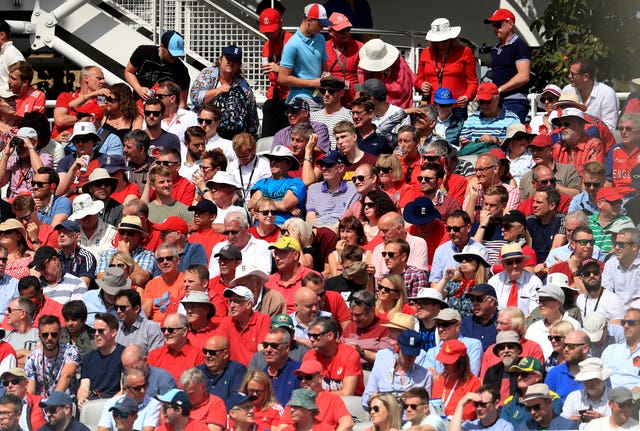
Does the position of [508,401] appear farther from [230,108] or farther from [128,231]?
[230,108]

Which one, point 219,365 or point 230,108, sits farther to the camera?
point 230,108

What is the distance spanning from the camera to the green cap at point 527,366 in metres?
13.4

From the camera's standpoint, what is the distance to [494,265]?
15.9 metres

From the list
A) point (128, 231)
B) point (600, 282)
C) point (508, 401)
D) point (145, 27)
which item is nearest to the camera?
point (508, 401)

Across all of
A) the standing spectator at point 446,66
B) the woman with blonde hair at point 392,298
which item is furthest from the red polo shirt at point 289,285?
the standing spectator at point 446,66

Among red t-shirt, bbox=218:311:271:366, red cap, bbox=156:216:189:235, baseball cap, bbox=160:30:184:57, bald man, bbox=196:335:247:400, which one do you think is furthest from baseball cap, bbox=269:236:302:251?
baseball cap, bbox=160:30:184:57

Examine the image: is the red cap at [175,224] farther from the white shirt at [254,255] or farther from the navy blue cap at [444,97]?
the navy blue cap at [444,97]

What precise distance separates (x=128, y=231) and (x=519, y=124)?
4.41 m

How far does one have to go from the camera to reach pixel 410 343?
13.6 m

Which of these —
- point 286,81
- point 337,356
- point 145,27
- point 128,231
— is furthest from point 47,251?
point 145,27

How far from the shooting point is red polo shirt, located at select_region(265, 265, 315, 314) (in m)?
15.3

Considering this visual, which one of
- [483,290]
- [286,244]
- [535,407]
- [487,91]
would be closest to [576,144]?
[487,91]

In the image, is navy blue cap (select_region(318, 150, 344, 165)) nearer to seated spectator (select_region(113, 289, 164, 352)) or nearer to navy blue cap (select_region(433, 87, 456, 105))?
navy blue cap (select_region(433, 87, 456, 105))

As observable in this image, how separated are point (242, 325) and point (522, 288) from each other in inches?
97.9
